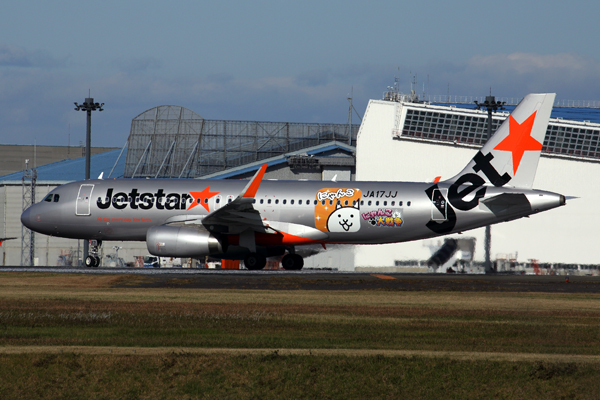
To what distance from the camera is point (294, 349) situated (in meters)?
13.6

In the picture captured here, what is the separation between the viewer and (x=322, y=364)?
12.3m

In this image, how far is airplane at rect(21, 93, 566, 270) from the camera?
3603cm

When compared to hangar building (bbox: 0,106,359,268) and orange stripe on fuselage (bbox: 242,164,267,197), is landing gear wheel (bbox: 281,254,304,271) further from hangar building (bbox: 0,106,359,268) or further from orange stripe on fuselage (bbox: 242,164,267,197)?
hangar building (bbox: 0,106,359,268)

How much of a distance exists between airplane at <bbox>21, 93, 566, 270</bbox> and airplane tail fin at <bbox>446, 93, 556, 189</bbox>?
0.05 m

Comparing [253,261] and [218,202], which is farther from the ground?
[218,202]

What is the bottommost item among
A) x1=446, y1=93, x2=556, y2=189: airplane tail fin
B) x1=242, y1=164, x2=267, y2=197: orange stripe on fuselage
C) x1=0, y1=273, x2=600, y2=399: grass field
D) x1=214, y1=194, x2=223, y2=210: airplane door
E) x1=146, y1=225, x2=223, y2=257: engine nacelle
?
x1=0, y1=273, x2=600, y2=399: grass field

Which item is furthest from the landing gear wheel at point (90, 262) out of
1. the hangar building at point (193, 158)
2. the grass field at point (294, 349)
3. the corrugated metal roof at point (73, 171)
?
the corrugated metal roof at point (73, 171)

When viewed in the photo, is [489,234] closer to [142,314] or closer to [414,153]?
[414,153]

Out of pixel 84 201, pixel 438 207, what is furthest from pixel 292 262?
pixel 84 201

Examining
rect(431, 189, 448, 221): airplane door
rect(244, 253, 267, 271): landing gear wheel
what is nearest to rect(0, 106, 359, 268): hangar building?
rect(244, 253, 267, 271): landing gear wheel

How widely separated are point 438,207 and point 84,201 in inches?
742

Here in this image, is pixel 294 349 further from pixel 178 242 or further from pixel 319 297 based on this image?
pixel 178 242

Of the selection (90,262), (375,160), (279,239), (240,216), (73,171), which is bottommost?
(90,262)

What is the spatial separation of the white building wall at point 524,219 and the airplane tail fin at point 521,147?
10722 millimetres
